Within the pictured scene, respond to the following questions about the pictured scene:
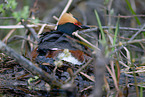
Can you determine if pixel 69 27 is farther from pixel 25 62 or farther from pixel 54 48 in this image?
pixel 25 62

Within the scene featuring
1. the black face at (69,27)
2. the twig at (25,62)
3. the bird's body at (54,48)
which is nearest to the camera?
the twig at (25,62)

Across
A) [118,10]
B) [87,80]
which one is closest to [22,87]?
[87,80]

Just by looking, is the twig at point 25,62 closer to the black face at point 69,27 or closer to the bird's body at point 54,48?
the bird's body at point 54,48

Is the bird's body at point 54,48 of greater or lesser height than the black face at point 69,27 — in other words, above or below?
below

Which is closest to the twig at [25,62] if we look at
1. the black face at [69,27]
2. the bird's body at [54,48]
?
the bird's body at [54,48]

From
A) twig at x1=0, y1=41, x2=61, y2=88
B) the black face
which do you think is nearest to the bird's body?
the black face

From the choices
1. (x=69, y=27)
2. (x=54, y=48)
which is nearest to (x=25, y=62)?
(x=54, y=48)

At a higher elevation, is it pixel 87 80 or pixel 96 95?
pixel 96 95

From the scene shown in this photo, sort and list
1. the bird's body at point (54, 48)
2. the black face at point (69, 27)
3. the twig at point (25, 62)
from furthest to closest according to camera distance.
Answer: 1. the black face at point (69, 27)
2. the bird's body at point (54, 48)
3. the twig at point (25, 62)

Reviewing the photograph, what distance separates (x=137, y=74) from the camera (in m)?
2.49

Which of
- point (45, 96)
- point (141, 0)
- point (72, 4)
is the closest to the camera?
point (45, 96)

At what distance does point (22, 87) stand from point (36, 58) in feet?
1.74

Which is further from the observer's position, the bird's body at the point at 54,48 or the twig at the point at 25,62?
the bird's body at the point at 54,48

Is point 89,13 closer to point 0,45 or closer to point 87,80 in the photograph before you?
point 87,80
